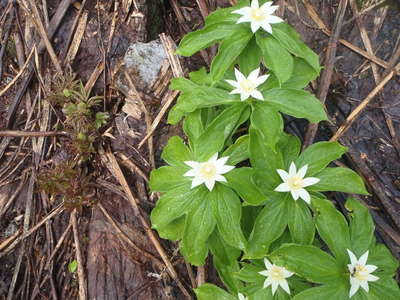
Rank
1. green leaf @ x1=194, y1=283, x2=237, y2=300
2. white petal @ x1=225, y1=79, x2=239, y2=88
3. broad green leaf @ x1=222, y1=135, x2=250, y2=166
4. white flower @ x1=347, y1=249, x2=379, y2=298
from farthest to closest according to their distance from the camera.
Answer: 1. green leaf @ x1=194, y1=283, x2=237, y2=300
2. broad green leaf @ x1=222, y1=135, x2=250, y2=166
3. white petal @ x1=225, y1=79, x2=239, y2=88
4. white flower @ x1=347, y1=249, x2=379, y2=298

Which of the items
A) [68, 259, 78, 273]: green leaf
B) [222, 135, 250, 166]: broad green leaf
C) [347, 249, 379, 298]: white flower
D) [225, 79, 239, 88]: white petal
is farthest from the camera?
[68, 259, 78, 273]: green leaf

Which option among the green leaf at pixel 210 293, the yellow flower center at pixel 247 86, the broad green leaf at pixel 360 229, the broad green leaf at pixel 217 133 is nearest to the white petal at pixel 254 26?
the yellow flower center at pixel 247 86

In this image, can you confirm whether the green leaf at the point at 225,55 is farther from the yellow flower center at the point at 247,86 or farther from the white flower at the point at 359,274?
the white flower at the point at 359,274

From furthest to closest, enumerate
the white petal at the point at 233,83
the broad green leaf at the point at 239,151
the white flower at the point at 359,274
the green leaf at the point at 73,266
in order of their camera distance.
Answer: the green leaf at the point at 73,266, the broad green leaf at the point at 239,151, the white petal at the point at 233,83, the white flower at the point at 359,274

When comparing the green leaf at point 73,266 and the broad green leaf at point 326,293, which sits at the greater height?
the green leaf at point 73,266

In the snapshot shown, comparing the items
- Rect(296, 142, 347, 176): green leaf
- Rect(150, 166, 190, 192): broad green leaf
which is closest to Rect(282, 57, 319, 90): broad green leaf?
Rect(296, 142, 347, 176): green leaf

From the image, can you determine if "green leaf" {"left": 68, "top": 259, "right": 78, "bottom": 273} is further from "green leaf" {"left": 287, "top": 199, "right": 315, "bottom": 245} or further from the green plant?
"green leaf" {"left": 287, "top": 199, "right": 315, "bottom": 245}

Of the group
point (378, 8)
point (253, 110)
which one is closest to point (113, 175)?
point (253, 110)

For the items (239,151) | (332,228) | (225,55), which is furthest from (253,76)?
(332,228)
